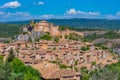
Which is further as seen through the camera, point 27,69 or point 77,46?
point 77,46

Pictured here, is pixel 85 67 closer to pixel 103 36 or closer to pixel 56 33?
pixel 56 33

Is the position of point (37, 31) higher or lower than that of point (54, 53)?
higher

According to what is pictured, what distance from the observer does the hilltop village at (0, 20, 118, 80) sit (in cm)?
4542

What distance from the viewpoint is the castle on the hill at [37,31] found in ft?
262

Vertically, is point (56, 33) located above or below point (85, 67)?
above

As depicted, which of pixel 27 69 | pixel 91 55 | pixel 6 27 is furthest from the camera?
pixel 6 27

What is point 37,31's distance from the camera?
80.0 meters

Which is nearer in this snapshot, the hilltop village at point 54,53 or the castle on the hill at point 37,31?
the hilltop village at point 54,53

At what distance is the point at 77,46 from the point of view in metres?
72.2

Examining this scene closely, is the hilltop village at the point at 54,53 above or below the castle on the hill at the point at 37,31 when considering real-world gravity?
below

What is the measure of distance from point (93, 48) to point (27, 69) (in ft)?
115

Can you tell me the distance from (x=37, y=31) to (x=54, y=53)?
63.2 feet

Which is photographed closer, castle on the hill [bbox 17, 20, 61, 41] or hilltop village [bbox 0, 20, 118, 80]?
hilltop village [bbox 0, 20, 118, 80]

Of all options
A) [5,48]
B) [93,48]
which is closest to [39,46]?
[5,48]
